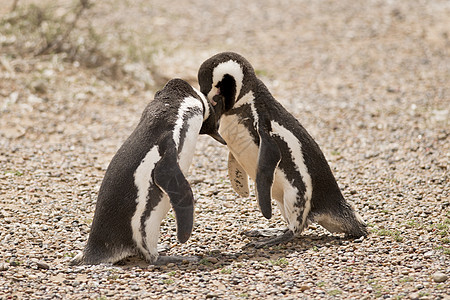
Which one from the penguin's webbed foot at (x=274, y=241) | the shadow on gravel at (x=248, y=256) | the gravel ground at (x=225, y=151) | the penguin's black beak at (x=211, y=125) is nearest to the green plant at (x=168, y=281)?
the gravel ground at (x=225, y=151)

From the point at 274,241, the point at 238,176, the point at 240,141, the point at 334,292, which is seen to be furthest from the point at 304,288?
the point at 238,176

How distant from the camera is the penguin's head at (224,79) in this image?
478 centimetres

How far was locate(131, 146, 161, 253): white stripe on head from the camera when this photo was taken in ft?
13.6

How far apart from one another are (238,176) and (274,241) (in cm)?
78

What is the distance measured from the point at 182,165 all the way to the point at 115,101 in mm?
4087

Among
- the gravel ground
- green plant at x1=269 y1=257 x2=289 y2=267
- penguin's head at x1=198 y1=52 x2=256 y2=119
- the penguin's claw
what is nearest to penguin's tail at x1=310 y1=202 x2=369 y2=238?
the gravel ground

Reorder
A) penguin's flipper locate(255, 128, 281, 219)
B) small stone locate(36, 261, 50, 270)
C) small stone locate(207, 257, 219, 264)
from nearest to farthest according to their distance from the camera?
small stone locate(36, 261, 50, 270), small stone locate(207, 257, 219, 264), penguin's flipper locate(255, 128, 281, 219)

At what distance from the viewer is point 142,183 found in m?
4.14

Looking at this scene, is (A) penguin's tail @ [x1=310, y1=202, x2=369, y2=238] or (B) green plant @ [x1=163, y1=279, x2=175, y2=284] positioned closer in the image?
(B) green plant @ [x1=163, y1=279, x2=175, y2=284]

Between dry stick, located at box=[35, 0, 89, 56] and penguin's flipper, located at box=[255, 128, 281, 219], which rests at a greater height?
dry stick, located at box=[35, 0, 89, 56]

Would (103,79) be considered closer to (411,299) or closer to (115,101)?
(115,101)

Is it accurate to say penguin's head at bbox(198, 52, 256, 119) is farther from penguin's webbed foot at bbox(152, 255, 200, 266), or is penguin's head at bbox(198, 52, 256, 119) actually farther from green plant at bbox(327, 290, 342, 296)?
green plant at bbox(327, 290, 342, 296)

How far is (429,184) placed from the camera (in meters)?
5.79

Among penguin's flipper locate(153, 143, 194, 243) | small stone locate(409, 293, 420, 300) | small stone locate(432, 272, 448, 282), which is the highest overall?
penguin's flipper locate(153, 143, 194, 243)
